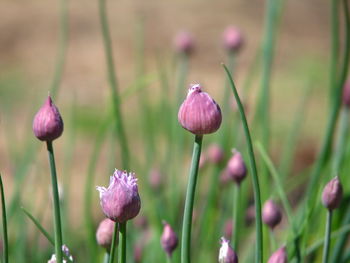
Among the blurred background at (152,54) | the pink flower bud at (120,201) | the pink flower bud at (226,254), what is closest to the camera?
the pink flower bud at (120,201)

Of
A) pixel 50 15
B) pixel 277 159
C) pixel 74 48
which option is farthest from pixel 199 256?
pixel 50 15

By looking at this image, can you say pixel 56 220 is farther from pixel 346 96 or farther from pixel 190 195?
pixel 346 96

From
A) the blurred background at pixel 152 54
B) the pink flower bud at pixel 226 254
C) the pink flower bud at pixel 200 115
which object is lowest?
the pink flower bud at pixel 226 254

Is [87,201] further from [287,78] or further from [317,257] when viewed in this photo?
[287,78]

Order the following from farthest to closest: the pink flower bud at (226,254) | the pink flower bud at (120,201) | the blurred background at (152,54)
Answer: the blurred background at (152,54) → the pink flower bud at (226,254) → the pink flower bud at (120,201)

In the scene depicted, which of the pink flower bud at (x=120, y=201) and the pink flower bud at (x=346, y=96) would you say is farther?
the pink flower bud at (x=346, y=96)

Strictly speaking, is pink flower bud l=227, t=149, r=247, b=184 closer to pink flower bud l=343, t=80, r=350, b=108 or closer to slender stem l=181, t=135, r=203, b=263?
slender stem l=181, t=135, r=203, b=263

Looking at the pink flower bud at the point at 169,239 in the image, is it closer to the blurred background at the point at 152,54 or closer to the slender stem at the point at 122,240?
the slender stem at the point at 122,240

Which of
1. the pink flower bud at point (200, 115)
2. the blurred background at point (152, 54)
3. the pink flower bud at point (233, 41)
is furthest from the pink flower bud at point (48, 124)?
the blurred background at point (152, 54)
